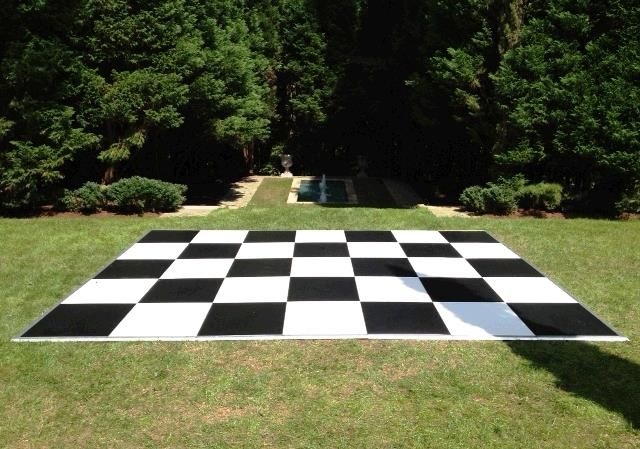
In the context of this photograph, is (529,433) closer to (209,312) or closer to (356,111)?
(209,312)

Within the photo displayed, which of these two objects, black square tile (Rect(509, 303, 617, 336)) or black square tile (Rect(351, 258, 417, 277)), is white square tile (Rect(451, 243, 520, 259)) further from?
black square tile (Rect(509, 303, 617, 336))

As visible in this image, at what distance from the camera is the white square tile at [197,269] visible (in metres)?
7.31

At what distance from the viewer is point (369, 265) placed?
774 cm

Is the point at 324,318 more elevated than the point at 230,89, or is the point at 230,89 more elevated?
the point at 230,89

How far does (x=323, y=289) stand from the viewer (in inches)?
266

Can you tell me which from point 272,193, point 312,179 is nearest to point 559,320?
point 272,193

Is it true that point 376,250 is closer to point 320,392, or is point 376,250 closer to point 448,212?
point 448,212

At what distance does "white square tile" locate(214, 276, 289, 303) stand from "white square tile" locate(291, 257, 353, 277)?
344mm

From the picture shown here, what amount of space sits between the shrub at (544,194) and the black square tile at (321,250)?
511cm

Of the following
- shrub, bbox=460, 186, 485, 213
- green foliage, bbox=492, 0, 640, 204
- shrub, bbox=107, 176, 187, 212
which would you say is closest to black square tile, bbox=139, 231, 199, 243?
shrub, bbox=107, 176, 187, 212

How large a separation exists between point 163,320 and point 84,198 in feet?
21.9

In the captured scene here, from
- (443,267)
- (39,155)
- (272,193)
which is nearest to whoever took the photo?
(443,267)

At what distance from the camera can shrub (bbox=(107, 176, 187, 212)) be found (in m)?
11.5

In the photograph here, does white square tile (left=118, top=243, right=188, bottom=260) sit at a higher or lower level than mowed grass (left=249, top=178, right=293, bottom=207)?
higher
